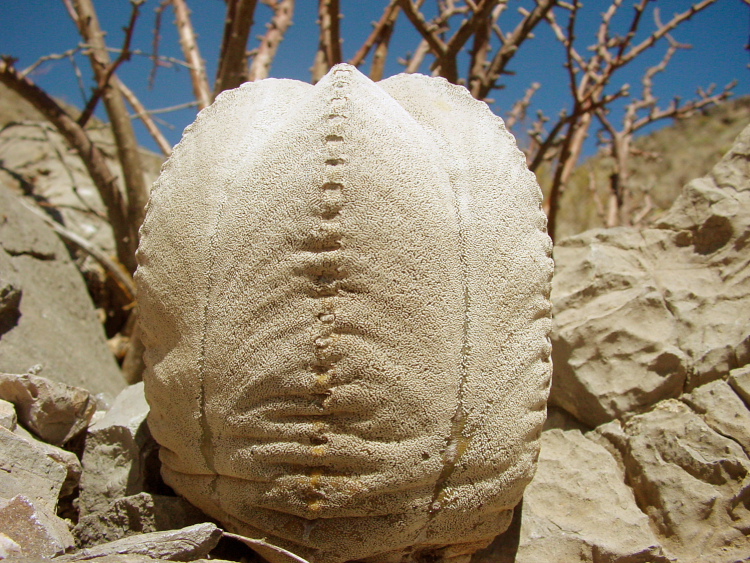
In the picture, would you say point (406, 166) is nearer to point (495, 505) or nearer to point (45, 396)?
point (495, 505)

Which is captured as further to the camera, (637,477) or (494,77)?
(494,77)

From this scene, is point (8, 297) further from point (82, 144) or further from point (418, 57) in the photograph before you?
point (418, 57)

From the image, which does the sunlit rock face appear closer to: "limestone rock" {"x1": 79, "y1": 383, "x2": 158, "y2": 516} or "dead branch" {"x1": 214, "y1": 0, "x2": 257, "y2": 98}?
"limestone rock" {"x1": 79, "y1": 383, "x2": 158, "y2": 516}

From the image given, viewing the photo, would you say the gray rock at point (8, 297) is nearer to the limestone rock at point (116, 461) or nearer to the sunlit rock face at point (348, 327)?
the limestone rock at point (116, 461)

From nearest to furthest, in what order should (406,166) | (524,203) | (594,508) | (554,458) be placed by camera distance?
(406,166) → (524,203) → (594,508) → (554,458)

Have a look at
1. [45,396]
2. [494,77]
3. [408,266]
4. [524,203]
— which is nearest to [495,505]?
[408,266]

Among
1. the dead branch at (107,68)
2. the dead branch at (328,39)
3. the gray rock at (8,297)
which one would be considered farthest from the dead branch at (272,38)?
the gray rock at (8,297)

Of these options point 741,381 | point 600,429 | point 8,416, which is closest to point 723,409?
point 741,381
